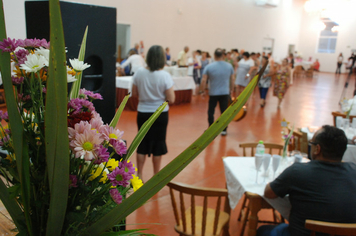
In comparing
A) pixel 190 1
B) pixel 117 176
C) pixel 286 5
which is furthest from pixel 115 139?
pixel 286 5

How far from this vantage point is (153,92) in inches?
124

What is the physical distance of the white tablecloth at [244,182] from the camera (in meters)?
2.11

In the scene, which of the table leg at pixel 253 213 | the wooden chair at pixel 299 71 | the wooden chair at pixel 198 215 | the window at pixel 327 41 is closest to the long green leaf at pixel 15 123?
the wooden chair at pixel 198 215

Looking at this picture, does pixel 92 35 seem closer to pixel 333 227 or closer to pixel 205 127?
pixel 333 227

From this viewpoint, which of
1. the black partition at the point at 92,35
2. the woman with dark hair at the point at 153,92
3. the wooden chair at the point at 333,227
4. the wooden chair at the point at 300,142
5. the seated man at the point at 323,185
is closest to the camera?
the wooden chair at the point at 333,227

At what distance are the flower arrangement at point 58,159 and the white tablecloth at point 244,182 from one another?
5.50 ft

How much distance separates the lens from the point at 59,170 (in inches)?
18.9

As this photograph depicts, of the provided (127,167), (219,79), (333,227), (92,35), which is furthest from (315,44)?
(127,167)

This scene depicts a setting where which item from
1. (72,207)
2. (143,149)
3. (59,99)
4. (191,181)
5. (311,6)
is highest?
(311,6)

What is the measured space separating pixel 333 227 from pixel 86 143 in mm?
1514

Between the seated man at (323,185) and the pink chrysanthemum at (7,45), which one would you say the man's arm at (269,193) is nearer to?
the seated man at (323,185)

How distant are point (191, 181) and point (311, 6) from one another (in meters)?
6.29

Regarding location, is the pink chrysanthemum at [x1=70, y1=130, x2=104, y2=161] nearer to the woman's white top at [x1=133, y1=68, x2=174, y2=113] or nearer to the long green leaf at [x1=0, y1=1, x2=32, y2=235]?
the long green leaf at [x1=0, y1=1, x2=32, y2=235]

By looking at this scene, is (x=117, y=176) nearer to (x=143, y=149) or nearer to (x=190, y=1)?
(x=143, y=149)
